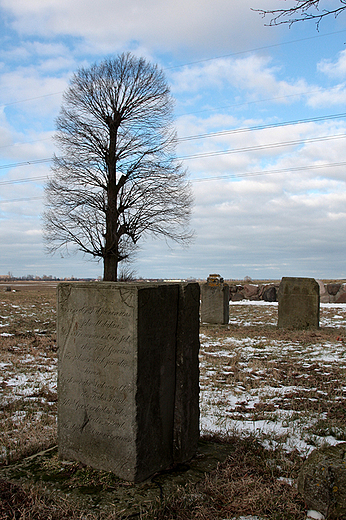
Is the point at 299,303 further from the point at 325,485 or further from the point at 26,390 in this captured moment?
the point at 325,485

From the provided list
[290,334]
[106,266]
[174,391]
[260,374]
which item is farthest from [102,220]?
[174,391]

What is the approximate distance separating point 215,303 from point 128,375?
10.5 m

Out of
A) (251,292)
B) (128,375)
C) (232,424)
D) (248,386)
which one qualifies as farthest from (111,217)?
(128,375)

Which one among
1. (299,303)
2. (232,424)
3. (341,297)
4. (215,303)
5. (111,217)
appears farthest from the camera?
(341,297)

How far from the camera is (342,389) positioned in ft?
18.3

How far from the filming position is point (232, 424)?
4258 mm

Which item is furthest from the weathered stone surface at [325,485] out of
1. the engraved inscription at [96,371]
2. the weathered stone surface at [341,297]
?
the weathered stone surface at [341,297]

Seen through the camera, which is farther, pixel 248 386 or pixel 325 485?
pixel 248 386

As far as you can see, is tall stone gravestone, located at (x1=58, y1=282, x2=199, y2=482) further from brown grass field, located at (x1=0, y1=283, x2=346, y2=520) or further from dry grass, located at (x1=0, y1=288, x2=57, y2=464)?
dry grass, located at (x1=0, y1=288, x2=57, y2=464)

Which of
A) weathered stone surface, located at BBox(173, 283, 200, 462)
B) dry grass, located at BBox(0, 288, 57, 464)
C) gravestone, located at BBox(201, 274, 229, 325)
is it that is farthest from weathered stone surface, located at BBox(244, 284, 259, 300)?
weathered stone surface, located at BBox(173, 283, 200, 462)

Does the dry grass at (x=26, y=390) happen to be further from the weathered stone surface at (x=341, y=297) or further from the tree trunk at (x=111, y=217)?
the weathered stone surface at (x=341, y=297)

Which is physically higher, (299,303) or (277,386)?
(299,303)

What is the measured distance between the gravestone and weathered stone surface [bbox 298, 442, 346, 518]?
10.4 m

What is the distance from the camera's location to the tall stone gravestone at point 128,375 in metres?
2.98
